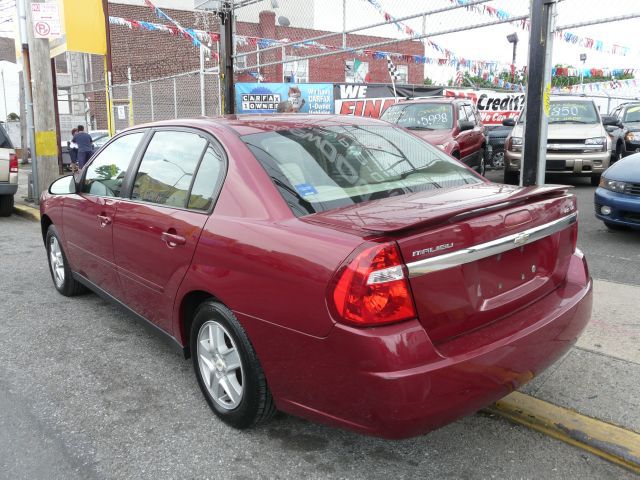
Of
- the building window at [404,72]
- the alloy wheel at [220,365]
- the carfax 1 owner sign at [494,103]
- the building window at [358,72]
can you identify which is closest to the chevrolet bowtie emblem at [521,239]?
the alloy wheel at [220,365]

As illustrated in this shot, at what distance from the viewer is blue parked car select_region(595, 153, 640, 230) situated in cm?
607

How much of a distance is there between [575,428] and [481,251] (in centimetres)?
114

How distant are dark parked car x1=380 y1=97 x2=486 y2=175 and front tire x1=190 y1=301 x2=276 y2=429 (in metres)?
7.40

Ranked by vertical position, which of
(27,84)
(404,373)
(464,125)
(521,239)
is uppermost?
(27,84)

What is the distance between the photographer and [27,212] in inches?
404

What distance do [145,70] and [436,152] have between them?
27.1 metres

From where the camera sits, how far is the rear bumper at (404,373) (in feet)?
6.83

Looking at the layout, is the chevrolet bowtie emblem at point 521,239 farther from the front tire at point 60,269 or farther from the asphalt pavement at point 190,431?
the front tire at point 60,269

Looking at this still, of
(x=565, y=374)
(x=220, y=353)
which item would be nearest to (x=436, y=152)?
Result: (x=565, y=374)

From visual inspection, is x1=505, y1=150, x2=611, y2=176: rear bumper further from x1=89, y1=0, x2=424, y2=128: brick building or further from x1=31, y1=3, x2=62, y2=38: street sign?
x1=89, y1=0, x2=424, y2=128: brick building

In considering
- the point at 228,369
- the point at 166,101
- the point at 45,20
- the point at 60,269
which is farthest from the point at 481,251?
the point at 166,101

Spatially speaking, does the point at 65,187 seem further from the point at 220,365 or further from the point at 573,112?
the point at 573,112

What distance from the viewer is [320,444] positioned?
A: 2.77 m

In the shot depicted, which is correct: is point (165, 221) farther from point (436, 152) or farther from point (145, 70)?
point (145, 70)
